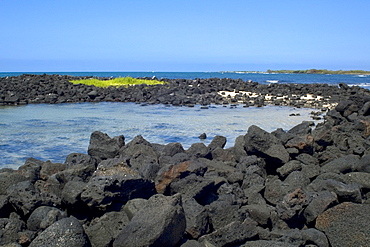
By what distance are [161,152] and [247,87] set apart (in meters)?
26.3

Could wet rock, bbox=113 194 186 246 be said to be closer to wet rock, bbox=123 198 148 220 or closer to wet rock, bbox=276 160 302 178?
wet rock, bbox=123 198 148 220

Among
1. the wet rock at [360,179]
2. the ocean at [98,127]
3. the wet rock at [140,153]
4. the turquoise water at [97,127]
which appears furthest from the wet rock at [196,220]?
the turquoise water at [97,127]

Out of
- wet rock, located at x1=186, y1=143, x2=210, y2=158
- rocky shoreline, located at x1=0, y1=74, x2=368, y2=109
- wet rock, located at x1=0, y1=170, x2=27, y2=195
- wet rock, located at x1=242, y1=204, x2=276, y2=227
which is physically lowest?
rocky shoreline, located at x1=0, y1=74, x2=368, y2=109

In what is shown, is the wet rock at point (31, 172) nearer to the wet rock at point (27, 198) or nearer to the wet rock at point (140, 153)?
the wet rock at point (27, 198)

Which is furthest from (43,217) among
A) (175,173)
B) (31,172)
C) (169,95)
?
(169,95)

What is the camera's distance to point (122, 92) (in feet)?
94.3

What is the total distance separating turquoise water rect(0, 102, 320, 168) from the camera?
10266mm

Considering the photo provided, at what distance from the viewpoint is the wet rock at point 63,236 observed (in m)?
3.94

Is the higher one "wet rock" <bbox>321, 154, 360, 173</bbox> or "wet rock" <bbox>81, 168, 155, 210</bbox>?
"wet rock" <bbox>81, 168, 155, 210</bbox>

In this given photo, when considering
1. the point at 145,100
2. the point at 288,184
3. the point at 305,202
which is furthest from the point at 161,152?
the point at 145,100

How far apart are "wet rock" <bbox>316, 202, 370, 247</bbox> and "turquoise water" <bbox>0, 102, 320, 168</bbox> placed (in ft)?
19.2

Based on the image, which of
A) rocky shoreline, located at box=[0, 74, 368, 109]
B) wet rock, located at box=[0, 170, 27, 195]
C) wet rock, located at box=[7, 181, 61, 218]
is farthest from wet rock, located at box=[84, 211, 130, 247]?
rocky shoreline, located at box=[0, 74, 368, 109]

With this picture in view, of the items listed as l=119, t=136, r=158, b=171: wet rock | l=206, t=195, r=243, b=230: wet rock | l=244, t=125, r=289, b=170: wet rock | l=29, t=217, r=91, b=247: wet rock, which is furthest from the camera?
l=244, t=125, r=289, b=170: wet rock

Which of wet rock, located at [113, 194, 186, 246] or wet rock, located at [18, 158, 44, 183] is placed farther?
wet rock, located at [18, 158, 44, 183]
